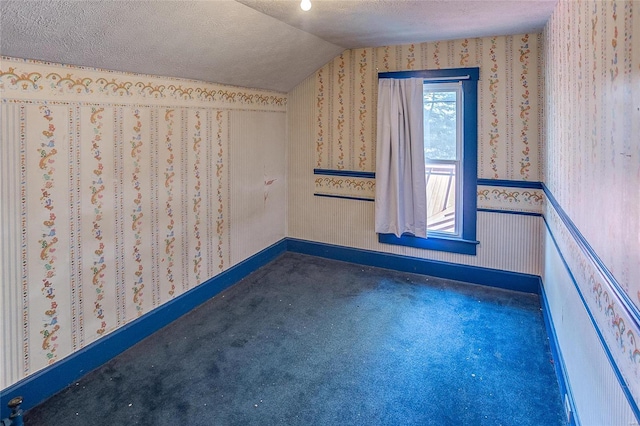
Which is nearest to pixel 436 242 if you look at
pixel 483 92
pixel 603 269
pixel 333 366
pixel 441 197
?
pixel 441 197

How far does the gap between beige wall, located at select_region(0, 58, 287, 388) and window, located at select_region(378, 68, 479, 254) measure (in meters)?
1.77

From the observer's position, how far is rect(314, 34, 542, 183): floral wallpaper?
3.35 meters

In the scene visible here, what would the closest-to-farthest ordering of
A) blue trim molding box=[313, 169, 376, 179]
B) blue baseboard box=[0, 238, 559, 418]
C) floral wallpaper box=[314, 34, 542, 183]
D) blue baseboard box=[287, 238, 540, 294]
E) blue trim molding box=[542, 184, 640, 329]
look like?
1. blue trim molding box=[542, 184, 640, 329]
2. blue baseboard box=[0, 238, 559, 418]
3. floral wallpaper box=[314, 34, 542, 183]
4. blue baseboard box=[287, 238, 540, 294]
5. blue trim molding box=[313, 169, 376, 179]

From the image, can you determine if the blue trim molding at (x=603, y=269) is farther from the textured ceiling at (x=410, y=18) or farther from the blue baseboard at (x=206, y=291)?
the textured ceiling at (x=410, y=18)

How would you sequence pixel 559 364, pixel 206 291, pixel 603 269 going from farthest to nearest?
pixel 206 291
pixel 559 364
pixel 603 269

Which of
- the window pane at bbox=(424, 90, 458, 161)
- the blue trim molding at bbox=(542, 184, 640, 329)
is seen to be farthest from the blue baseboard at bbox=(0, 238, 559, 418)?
the window pane at bbox=(424, 90, 458, 161)

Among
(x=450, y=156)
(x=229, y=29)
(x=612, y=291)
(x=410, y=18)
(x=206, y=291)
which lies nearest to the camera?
(x=612, y=291)

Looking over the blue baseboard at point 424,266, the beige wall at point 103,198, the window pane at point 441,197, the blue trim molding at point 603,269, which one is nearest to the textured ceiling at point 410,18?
the beige wall at point 103,198

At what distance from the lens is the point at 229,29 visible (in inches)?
103

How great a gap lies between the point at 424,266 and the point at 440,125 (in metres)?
1.36

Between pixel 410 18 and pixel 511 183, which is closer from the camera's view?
pixel 410 18

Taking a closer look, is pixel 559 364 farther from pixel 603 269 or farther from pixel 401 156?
pixel 401 156

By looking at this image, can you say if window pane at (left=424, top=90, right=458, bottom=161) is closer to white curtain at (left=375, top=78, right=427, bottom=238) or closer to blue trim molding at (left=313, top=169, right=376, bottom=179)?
white curtain at (left=375, top=78, right=427, bottom=238)

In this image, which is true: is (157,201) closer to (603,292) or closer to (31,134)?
(31,134)
